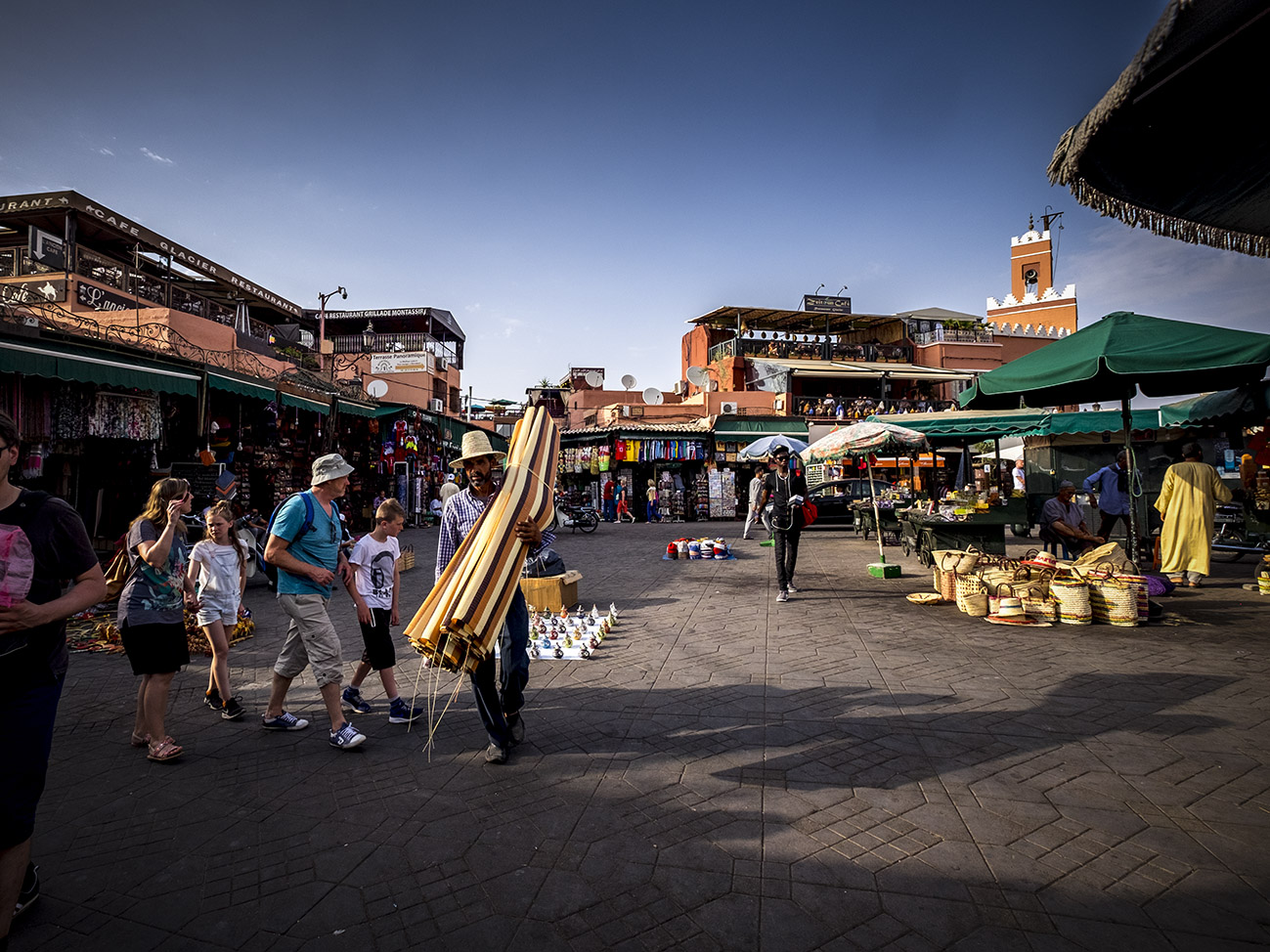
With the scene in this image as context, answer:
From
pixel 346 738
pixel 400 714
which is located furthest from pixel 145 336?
pixel 346 738

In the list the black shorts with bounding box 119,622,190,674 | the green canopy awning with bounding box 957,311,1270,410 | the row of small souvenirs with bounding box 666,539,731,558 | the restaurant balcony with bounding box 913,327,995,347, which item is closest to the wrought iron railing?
the black shorts with bounding box 119,622,190,674

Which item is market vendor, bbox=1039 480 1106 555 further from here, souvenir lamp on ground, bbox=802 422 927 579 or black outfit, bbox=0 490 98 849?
black outfit, bbox=0 490 98 849

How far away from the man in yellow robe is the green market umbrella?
3.57 feet

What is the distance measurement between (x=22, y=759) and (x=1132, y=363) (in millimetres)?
8219

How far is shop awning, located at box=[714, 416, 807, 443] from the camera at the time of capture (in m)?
A: 25.7

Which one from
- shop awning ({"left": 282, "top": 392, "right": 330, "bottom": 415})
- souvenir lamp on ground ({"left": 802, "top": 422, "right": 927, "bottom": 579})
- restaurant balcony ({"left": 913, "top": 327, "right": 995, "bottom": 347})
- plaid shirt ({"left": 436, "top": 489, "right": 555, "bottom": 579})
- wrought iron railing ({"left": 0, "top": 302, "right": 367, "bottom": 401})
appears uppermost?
restaurant balcony ({"left": 913, "top": 327, "right": 995, "bottom": 347})

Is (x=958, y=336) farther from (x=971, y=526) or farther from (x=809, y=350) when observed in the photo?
(x=971, y=526)

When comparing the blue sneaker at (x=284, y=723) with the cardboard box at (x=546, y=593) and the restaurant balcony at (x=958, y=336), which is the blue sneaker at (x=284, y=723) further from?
the restaurant balcony at (x=958, y=336)

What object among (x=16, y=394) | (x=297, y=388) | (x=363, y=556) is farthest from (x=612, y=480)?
(x=363, y=556)

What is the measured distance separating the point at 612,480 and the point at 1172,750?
23.1 metres

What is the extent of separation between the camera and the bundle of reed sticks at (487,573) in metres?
3.12

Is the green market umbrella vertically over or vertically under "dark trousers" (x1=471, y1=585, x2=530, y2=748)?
over

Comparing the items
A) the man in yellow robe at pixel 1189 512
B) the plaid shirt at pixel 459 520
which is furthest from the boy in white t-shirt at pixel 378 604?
the man in yellow robe at pixel 1189 512

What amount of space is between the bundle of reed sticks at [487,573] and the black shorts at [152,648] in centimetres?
173
